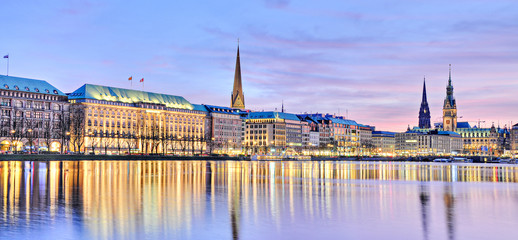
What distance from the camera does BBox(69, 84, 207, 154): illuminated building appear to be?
166 m

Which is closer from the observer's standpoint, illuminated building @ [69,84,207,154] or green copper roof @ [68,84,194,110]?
illuminated building @ [69,84,207,154]

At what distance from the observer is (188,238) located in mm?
19609

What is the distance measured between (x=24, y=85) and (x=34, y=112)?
24.2 feet

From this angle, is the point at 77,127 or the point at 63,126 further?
the point at 77,127

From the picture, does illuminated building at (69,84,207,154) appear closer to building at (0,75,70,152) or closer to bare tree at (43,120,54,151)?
building at (0,75,70,152)

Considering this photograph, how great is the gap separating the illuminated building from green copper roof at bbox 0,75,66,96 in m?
8.88

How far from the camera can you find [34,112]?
14925 cm

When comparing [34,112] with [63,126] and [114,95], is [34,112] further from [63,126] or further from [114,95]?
[114,95]

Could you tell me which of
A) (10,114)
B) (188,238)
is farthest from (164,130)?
(188,238)

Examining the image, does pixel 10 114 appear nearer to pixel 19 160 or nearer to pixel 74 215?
pixel 19 160

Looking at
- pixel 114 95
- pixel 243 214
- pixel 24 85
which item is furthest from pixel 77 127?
pixel 243 214

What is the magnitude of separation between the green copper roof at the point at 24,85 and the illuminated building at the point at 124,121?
350 inches

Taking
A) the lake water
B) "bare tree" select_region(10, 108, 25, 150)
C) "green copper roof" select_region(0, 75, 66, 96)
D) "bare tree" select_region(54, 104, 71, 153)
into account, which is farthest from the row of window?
the lake water

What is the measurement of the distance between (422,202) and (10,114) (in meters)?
130
